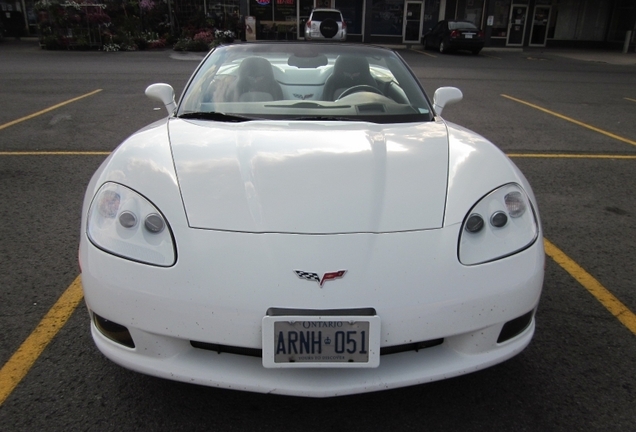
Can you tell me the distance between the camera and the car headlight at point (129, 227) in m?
1.79

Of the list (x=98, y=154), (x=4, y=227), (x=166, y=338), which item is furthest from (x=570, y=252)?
(x=98, y=154)

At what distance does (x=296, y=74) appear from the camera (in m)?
4.01

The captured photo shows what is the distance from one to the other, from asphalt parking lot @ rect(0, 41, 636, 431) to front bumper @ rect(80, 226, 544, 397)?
30cm

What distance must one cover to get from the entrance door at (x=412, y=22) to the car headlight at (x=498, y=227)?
26.3 meters

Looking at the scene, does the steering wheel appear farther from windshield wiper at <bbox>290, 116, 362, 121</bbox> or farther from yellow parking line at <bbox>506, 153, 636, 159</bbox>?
yellow parking line at <bbox>506, 153, 636, 159</bbox>

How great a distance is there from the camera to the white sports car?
164 centimetres

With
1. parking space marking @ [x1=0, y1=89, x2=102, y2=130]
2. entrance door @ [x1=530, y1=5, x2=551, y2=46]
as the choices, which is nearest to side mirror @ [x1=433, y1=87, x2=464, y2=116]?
parking space marking @ [x1=0, y1=89, x2=102, y2=130]

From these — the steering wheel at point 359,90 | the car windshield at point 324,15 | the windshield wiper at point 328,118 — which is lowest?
the windshield wiper at point 328,118

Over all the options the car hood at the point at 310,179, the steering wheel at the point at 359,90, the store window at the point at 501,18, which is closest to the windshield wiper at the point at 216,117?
the car hood at the point at 310,179

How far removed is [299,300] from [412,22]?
88.8ft

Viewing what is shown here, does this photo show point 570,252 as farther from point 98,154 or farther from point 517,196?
point 98,154

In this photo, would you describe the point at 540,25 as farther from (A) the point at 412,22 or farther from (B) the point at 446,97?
(B) the point at 446,97

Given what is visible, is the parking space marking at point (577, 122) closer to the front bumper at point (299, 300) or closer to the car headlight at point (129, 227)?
the front bumper at point (299, 300)

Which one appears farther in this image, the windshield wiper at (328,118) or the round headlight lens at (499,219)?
the windshield wiper at (328,118)
